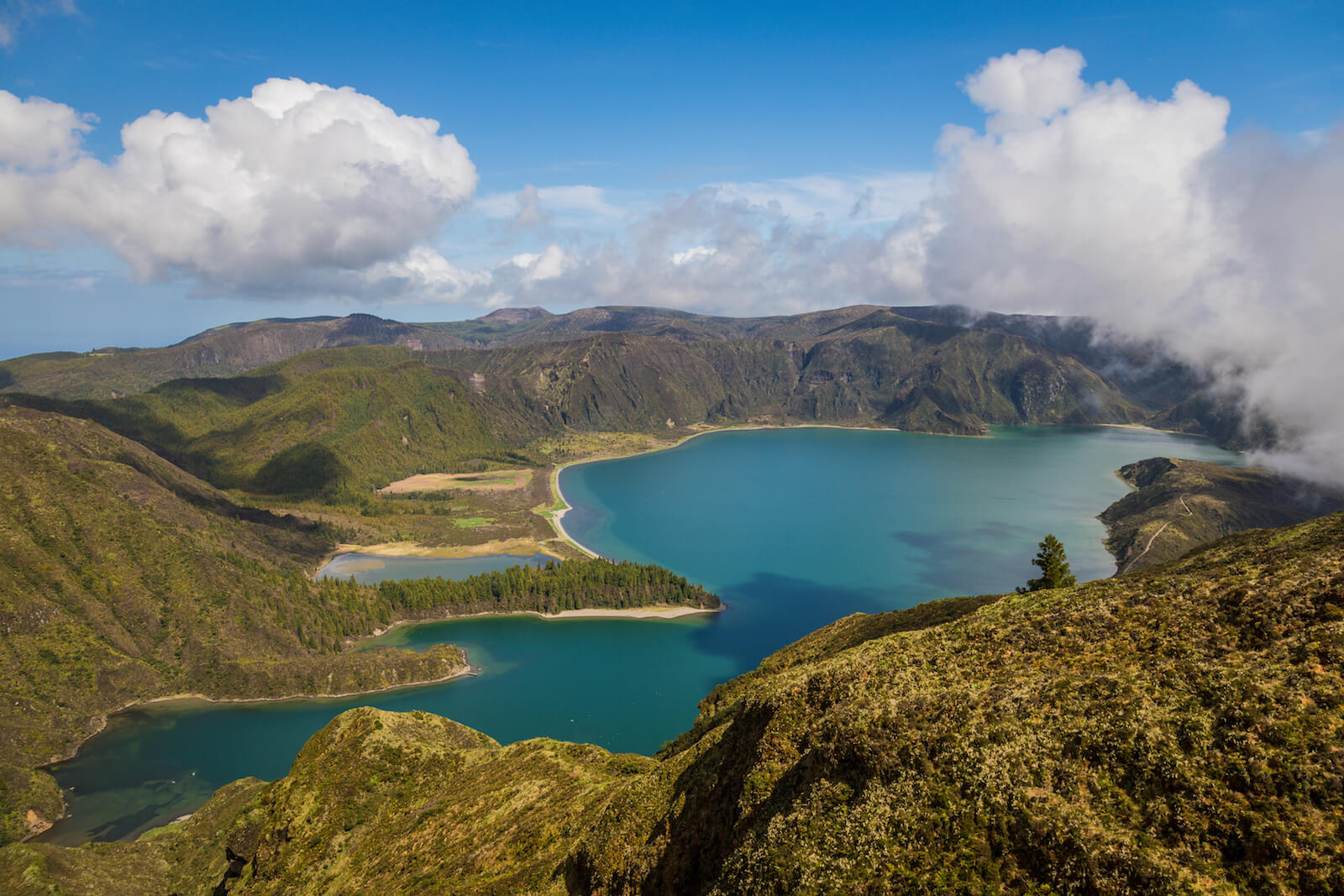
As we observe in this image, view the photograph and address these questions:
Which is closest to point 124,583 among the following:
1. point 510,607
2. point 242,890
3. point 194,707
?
point 194,707

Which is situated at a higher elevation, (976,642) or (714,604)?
(976,642)

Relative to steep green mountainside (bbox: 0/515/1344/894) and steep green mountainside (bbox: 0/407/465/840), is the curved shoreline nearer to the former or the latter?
steep green mountainside (bbox: 0/407/465/840)

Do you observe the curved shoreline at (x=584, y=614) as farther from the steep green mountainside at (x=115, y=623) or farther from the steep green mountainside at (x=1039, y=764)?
the steep green mountainside at (x=1039, y=764)

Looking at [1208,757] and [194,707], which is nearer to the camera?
[1208,757]

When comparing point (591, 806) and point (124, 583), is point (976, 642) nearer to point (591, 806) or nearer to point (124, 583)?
point (591, 806)

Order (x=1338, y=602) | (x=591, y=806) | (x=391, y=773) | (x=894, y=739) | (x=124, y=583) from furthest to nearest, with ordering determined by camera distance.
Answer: (x=124, y=583), (x=391, y=773), (x=591, y=806), (x=894, y=739), (x=1338, y=602)

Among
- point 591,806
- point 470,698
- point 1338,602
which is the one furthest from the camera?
point 470,698

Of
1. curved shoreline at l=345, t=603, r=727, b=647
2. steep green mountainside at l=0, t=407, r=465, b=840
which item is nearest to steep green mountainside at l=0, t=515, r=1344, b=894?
steep green mountainside at l=0, t=407, r=465, b=840
